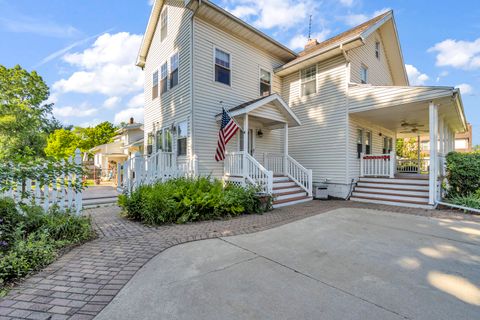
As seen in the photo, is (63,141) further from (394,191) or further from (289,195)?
(394,191)

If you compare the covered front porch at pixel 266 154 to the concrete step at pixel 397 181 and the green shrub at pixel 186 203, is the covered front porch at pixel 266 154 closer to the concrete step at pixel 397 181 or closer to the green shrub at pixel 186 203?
the green shrub at pixel 186 203

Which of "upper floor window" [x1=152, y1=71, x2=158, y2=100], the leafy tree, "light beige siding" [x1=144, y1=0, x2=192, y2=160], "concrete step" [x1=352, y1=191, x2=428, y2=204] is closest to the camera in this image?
"concrete step" [x1=352, y1=191, x2=428, y2=204]

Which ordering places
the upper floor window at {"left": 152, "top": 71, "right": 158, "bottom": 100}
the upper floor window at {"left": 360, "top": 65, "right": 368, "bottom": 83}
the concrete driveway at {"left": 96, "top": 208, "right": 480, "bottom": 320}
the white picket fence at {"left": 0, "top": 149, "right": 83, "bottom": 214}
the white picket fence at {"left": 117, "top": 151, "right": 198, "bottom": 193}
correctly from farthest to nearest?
the upper floor window at {"left": 152, "top": 71, "right": 158, "bottom": 100}
the upper floor window at {"left": 360, "top": 65, "right": 368, "bottom": 83}
the white picket fence at {"left": 117, "top": 151, "right": 198, "bottom": 193}
the white picket fence at {"left": 0, "top": 149, "right": 83, "bottom": 214}
the concrete driveway at {"left": 96, "top": 208, "right": 480, "bottom": 320}

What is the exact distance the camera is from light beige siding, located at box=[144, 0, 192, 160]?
9.05 meters

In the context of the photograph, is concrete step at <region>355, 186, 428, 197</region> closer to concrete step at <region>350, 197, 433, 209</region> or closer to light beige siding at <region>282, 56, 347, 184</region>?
concrete step at <region>350, 197, 433, 209</region>

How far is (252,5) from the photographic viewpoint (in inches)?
390

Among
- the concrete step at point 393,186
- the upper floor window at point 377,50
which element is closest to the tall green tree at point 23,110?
the concrete step at point 393,186

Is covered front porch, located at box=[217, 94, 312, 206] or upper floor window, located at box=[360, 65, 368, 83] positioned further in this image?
upper floor window, located at box=[360, 65, 368, 83]

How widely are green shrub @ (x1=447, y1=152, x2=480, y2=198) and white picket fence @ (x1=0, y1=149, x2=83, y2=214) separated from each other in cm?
1105

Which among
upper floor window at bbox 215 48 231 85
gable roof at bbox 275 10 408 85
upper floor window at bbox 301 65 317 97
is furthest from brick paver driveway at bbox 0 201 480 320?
gable roof at bbox 275 10 408 85

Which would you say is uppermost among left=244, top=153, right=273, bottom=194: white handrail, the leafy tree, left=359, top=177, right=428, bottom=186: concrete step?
the leafy tree

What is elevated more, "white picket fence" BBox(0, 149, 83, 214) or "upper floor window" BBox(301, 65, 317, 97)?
"upper floor window" BBox(301, 65, 317, 97)

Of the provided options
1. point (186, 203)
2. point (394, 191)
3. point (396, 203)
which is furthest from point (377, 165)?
point (186, 203)

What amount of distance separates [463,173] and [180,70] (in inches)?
428
